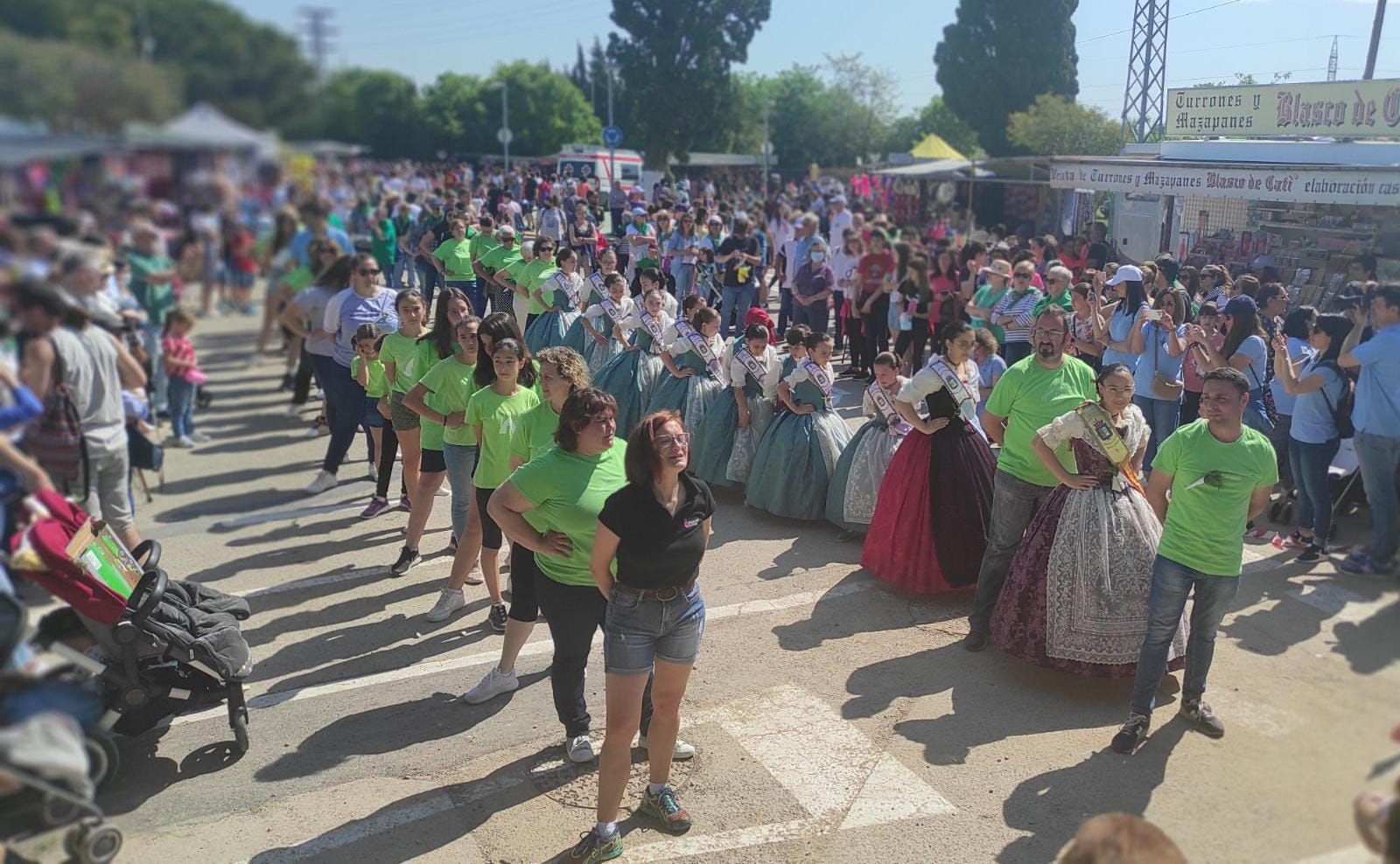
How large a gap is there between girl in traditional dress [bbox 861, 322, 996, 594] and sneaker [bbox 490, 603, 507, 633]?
2.25 meters

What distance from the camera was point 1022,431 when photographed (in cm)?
539

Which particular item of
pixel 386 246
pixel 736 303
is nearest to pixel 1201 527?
pixel 736 303

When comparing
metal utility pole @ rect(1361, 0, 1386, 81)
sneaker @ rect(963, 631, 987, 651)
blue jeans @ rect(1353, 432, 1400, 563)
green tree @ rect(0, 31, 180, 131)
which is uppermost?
metal utility pole @ rect(1361, 0, 1386, 81)

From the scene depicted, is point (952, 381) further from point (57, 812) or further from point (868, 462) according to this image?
point (57, 812)

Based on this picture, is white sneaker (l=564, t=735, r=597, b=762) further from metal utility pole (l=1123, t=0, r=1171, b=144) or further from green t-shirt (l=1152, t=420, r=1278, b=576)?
metal utility pole (l=1123, t=0, r=1171, b=144)

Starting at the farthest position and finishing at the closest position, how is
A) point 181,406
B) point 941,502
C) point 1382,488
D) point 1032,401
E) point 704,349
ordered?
point 181,406, point 704,349, point 941,502, point 1032,401, point 1382,488

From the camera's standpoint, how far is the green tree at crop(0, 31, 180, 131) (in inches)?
87.2

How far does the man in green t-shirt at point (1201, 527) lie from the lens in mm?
4367

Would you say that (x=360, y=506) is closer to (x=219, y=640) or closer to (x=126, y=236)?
(x=219, y=640)

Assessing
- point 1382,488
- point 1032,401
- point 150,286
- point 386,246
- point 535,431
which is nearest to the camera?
point 1382,488

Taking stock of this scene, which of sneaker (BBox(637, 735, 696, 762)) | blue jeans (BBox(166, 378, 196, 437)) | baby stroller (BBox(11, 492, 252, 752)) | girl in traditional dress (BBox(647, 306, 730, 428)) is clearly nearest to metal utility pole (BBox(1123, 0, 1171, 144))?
girl in traditional dress (BBox(647, 306, 730, 428))

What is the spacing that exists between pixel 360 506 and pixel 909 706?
16.3 ft

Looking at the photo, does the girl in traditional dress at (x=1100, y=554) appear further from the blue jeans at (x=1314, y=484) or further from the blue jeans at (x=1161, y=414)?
the blue jeans at (x=1161, y=414)

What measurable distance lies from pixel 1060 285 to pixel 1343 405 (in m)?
3.29
